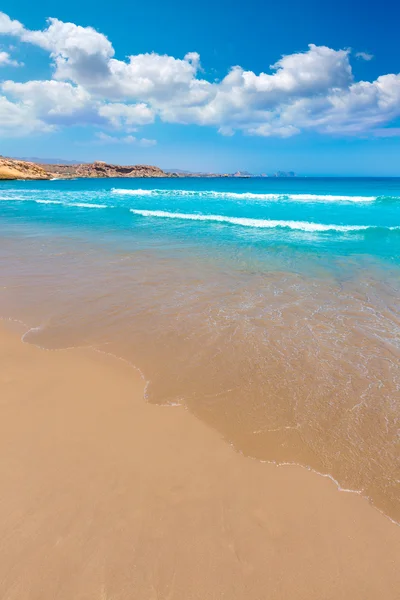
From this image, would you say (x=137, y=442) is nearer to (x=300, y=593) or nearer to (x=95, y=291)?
(x=300, y=593)

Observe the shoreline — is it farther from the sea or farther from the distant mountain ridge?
the distant mountain ridge

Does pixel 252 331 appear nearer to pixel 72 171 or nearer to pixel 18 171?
pixel 18 171

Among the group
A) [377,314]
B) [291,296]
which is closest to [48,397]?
[291,296]

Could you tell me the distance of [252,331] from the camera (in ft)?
21.6

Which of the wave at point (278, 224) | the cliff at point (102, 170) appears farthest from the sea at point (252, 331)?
the cliff at point (102, 170)

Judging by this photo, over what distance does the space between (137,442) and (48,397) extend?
1.66 m

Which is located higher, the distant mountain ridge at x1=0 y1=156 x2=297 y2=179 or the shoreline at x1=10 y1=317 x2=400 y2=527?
the distant mountain ridge at x1=0 y1=156 x2=297 y2=179

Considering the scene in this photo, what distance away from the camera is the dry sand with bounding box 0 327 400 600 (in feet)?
8.18

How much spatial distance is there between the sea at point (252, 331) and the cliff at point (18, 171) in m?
85.7

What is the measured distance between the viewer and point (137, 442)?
3730mm

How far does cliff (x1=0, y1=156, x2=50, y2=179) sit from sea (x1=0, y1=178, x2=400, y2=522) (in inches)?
3376

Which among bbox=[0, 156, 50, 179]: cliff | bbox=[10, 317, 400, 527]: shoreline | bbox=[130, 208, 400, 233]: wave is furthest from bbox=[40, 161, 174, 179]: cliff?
bbox=[10, 317, 400, 527]: shoreline

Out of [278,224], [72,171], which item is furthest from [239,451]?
[72,171]

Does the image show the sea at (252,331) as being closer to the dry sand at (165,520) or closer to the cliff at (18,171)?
the dry sand at (165,520)
